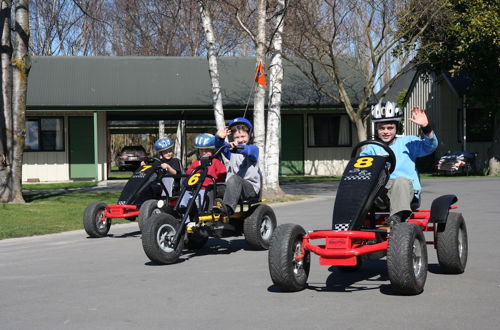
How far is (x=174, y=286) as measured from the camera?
661 cm

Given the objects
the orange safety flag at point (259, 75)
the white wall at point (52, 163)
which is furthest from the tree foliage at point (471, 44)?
the white wall at point (52, 163)

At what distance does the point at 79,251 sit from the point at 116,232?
7.49 feet

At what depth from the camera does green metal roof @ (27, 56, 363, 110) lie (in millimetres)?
28109

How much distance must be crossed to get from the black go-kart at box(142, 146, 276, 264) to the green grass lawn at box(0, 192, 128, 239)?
3873mm

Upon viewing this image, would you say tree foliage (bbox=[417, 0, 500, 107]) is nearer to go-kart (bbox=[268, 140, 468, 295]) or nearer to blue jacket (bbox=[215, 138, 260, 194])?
blue jacket (bbox=[215, 138, 260, 194])

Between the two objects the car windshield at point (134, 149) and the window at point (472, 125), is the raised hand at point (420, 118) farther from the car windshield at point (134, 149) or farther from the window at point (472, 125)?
the car windshield at point (134, 149)

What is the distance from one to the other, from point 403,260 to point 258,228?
11.3 ft

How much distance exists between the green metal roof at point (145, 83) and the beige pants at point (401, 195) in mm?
22105

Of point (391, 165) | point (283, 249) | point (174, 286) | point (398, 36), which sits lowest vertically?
point (174, 286)

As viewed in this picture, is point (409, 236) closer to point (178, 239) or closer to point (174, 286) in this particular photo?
point (174, 286)

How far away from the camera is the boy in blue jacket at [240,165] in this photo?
851cm

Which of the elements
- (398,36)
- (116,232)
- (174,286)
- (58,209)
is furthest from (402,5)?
(174,286)

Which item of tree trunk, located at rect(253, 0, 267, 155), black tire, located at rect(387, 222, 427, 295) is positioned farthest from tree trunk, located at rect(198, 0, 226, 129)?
black tire, located at rect(387, 222, 427, 295)

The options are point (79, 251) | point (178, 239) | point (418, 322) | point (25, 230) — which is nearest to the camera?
point (418, 322)
